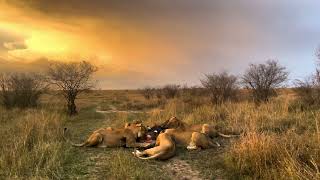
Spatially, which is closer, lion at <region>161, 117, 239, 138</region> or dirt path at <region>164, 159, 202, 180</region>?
dirt path at <region>164, 159, 202, 180</region>

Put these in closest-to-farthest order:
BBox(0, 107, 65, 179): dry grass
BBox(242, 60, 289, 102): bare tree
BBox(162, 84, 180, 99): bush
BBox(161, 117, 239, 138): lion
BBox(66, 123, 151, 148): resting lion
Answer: BBox(0, 107, 65, 179): dry grass → BBox(66, 123, 151, 148): resting lion → BBox(161, 117, 239, 138): lion → BBox(242, 60, 289, 102): bare tree → BBox(162, 84, 180, 99): bush

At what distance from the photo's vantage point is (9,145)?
10375 mm

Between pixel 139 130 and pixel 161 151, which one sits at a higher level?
pixel 139 130

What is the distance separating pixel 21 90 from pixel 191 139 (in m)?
19.2

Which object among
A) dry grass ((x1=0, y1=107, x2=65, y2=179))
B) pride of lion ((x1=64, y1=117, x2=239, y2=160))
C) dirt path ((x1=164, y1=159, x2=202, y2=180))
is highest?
pride of lion ((x1=64, y1=117, x2=239, y2=160))

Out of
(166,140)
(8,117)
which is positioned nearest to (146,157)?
(166,140)

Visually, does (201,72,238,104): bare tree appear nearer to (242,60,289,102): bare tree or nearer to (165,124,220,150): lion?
(242,60,289,102): bare tree

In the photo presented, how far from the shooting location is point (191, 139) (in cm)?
A: 1079

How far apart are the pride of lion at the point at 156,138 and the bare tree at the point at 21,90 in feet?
55.2

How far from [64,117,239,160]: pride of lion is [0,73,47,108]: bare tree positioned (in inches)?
662

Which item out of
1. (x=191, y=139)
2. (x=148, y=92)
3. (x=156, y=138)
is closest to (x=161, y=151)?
(x=191, y=139)

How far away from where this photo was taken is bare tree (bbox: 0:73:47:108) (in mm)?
27266

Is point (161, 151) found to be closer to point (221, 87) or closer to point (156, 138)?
point (156, 138)

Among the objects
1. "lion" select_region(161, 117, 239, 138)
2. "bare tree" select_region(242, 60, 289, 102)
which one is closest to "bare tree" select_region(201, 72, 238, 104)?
"bare tree" select_region(242, 60, 289, 102)
